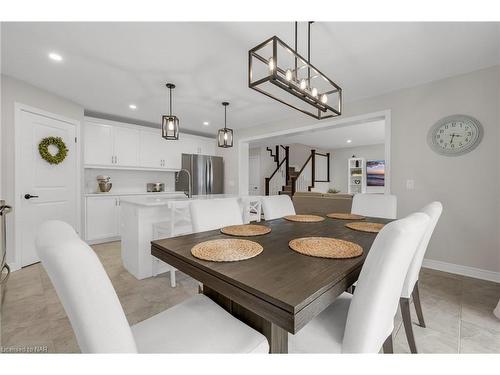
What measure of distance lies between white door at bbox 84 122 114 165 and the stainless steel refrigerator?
1.44 m

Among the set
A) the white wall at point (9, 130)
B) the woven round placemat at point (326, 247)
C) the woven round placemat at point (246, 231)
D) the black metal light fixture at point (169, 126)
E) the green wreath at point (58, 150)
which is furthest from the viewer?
the green wreath at point (58, 150)

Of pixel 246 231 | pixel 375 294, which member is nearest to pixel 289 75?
pixel 246 231

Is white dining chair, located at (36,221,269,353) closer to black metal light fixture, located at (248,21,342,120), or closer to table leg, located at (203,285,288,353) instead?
table leg, located at (203,285,288,353)

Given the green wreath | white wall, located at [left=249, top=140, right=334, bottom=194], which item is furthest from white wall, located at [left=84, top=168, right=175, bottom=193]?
white wall, located at [left=249, top=140, right=334, bottom=194]

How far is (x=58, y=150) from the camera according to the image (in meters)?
3.14

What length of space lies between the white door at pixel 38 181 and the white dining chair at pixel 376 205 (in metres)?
4.01

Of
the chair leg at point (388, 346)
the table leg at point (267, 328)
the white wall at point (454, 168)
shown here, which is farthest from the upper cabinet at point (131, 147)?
the chair leg at point (388, 346)

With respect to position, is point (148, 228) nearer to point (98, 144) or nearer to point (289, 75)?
point (289, 75)

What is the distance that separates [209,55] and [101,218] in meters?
3.29

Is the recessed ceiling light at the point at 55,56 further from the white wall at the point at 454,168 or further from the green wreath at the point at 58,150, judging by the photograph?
the white wall at the point at 454,168

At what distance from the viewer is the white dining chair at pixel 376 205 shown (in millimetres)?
2332

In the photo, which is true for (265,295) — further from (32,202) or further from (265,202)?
(32,202)
